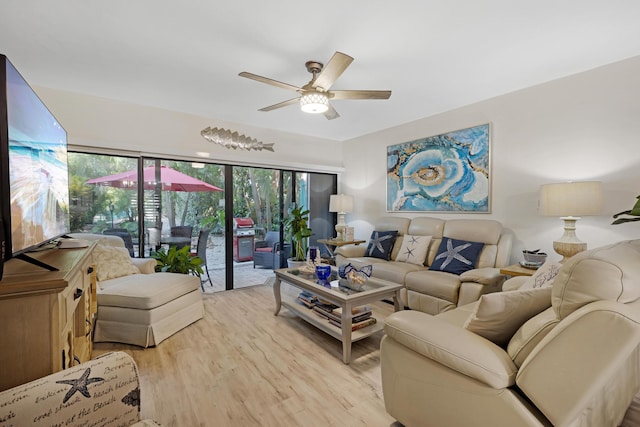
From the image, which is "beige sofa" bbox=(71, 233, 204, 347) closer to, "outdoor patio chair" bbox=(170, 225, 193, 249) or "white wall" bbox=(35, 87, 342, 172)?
"outdoor patio chair" bbox=(170, 225, 193, 249)

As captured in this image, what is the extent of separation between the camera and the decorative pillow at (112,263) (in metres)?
2.78

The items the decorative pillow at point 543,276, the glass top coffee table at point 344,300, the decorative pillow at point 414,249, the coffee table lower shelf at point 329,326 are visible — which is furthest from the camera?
the decorative pillow at point 414,249

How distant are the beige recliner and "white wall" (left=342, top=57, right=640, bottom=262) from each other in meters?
1.53

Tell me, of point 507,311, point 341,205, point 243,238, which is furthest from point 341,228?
point 507,311

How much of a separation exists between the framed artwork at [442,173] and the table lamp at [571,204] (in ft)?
2.75

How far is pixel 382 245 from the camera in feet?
12.7

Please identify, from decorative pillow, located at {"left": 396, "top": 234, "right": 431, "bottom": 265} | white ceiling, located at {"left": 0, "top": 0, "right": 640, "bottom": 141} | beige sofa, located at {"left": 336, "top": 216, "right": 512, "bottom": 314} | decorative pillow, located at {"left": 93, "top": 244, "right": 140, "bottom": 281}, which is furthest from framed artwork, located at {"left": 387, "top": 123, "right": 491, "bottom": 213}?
decorative pillow, located at {"left": 93, "top": 244, "right": 140, "bottom": 281}

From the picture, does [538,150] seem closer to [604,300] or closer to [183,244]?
[604,300]

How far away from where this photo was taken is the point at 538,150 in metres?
2.90

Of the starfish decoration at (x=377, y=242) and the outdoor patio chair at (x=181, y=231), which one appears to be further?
the starfish decoration at (x=377, y=242)

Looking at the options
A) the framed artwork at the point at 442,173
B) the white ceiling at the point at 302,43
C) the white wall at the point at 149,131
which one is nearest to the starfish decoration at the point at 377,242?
the framed artwork at the point at 442,173

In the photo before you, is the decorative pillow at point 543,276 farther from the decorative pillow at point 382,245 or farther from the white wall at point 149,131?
the white wall at point 149,131

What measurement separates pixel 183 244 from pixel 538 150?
14.0 ft

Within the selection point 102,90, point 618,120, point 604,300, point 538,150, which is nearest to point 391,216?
point 538,150
